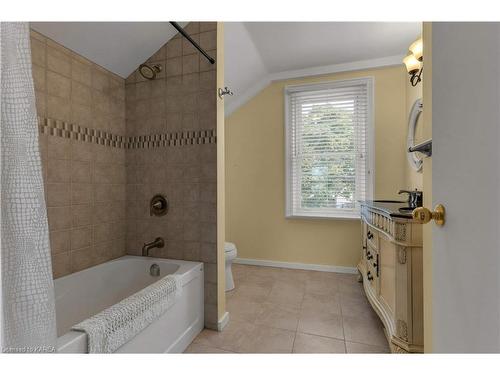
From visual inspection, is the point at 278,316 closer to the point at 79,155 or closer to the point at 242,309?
the point at 242,309

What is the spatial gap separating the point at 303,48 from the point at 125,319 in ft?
8.75

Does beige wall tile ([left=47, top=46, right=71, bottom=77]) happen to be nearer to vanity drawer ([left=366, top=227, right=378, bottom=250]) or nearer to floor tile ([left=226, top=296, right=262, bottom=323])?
floor tile ([left=226, top=296, right=262, bottom=323])

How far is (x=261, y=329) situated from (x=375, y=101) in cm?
256

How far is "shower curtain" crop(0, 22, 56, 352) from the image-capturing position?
513mm

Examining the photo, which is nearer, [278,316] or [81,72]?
[81,72]

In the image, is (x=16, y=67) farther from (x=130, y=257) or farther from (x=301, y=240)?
(x=301, y=240)

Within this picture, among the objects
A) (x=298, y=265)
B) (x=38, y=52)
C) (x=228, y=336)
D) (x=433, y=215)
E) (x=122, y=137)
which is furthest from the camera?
(x=298, y=265)

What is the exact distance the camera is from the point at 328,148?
2.87m

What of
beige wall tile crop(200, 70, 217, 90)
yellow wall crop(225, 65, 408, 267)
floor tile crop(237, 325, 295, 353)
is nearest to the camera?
floor tile crop(237, 325, 295, 353)

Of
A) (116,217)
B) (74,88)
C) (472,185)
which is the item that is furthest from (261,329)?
(74,88)

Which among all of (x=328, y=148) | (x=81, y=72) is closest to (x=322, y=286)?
(x=328, y=148)

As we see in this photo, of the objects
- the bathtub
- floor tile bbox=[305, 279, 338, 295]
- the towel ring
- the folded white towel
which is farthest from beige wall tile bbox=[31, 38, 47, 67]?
the towel ring

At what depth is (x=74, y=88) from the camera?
1643mm

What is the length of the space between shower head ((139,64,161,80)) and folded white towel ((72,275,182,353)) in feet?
4.94
